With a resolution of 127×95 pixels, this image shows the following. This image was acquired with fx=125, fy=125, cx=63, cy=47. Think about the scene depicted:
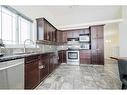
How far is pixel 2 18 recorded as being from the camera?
126 inches

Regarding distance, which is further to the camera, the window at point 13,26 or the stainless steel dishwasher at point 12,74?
the window at point 13,26

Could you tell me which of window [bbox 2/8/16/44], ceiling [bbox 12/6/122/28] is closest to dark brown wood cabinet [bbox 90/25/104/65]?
ceiling [bbox 12/6/122/28]

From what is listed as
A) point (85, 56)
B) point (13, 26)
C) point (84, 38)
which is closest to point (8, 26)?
point (13, 26)

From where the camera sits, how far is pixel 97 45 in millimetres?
7289

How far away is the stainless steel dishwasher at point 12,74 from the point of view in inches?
66.9

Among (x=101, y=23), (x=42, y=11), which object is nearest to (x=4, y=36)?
(x=42, y=11)

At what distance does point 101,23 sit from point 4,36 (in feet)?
16.6

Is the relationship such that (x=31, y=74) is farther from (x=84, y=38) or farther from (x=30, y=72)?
(x=84, y=38)

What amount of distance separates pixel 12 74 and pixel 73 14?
510 cm

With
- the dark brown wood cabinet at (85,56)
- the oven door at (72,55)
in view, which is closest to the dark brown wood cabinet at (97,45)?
the dark brown wood cabinet at (85,56)

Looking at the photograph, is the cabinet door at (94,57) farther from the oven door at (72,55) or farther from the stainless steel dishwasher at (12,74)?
the stainless steel dishwasher at (12,74)

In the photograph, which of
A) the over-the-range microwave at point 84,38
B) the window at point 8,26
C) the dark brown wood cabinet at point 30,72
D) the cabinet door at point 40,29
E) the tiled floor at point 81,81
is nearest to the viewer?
the dark brown wood cabinet at point 30,72

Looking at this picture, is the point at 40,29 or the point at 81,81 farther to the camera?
the point at 40,29

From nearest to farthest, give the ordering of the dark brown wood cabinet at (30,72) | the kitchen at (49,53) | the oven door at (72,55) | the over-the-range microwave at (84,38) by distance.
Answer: the kitchen at (49,53) → the dark brown wood cabinet at (30,72) → the oven door at (72,55) → the over-the-range microwave at (84,38)
